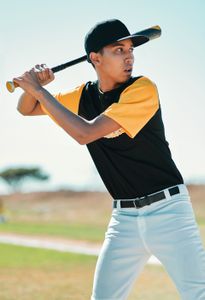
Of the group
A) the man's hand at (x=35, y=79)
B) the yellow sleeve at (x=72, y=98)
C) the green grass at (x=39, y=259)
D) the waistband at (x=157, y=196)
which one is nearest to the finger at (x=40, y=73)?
the man's hand at (x=35, y=79)

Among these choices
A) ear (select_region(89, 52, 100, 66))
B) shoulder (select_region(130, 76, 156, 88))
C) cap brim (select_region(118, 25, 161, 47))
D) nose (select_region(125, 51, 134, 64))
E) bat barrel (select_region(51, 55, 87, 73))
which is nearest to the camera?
shoulder (select_region(130, 76, 156, 88))

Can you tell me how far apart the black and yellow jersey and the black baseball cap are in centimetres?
30

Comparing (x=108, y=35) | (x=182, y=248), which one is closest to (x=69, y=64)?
(x=108, y=35)

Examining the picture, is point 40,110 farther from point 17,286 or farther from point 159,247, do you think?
point 17,286

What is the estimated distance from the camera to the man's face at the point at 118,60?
4139mm

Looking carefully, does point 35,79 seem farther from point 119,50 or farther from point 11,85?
point 119,50

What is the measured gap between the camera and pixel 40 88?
3.98 meters

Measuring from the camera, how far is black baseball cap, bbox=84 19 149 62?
4.20m

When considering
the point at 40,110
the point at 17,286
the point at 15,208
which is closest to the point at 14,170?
the point at 15,208

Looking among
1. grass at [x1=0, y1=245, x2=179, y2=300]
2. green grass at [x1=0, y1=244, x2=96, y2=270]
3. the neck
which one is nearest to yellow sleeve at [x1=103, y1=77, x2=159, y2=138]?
the neck

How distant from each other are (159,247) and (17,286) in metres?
6.10

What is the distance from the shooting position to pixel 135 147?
407 cm

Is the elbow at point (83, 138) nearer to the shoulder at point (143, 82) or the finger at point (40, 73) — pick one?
the shoulder at point (143, 82)

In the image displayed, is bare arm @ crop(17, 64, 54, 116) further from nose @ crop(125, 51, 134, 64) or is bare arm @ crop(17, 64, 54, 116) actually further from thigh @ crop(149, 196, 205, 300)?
thigh @ crop(149, 196, 205, 300)
